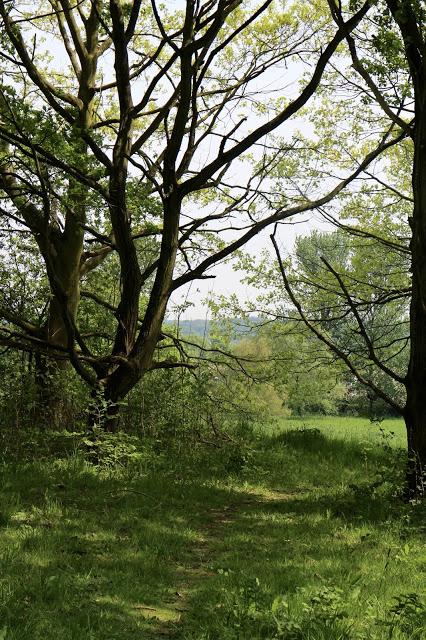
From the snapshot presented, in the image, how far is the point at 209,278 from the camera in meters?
9.01

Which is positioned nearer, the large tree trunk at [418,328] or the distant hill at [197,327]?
the large tree trunk at [418,328]

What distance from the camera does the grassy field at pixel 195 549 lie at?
3.17 m

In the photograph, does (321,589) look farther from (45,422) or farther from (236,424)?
(236,424)

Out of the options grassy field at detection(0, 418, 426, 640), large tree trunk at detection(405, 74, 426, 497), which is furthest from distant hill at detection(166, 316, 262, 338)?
large tree trunk at detection(405, 74, 426, 497)

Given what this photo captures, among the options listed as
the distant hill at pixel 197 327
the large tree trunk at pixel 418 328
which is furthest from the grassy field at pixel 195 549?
the distant hill at pixel 197 327

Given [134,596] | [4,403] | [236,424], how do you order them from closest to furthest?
[134,596] < [4,403] < [236,424]

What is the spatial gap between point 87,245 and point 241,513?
260 inches

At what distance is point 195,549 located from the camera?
5.06 meters

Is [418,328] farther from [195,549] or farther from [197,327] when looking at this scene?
[197,327]

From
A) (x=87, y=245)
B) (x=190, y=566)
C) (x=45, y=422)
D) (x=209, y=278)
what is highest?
(x=87, y=245)

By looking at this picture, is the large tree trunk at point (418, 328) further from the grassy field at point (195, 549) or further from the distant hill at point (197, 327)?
the distant hill at point (197, 327)

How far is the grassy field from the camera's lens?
10.4ft

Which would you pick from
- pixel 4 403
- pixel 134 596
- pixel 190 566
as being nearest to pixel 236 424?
pixel 4 403

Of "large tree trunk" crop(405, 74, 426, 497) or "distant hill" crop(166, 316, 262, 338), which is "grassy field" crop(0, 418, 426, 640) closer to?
"large tree trunk" crop(405, 74, 426, 497)
